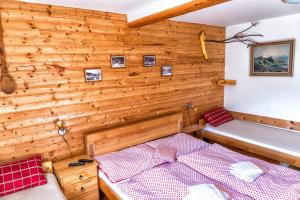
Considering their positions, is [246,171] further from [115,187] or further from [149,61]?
[149,61]

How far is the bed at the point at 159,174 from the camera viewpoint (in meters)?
2.07

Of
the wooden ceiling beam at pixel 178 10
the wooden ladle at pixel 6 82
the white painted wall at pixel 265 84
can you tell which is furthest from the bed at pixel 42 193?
the white painted wall at pixel 265 84

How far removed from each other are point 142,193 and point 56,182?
94 cm

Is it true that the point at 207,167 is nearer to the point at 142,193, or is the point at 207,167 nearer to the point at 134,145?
the point at 142,193

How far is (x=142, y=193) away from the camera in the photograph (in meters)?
2.10

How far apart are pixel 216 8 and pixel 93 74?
185 centimetres

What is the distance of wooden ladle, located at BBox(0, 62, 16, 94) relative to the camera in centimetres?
221

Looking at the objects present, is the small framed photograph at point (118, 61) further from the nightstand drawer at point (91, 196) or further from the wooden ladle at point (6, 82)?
the nightstand drawer at point (91, 196)

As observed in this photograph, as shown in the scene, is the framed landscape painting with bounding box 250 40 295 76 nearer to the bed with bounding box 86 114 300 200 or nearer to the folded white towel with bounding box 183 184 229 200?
the bed with bounding box 86 114 300 200

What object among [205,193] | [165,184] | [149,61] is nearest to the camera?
[205,193]

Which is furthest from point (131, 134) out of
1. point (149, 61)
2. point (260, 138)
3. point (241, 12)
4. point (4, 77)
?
point (241, 12)

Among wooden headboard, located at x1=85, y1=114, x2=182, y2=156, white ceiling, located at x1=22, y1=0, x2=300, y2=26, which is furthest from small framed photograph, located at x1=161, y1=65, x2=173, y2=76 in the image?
white ceiling, located at x1=22, y1=0, x2=300, y2=26

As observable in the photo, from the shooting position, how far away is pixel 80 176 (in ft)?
8.07

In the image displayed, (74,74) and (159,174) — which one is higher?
(74,74)
